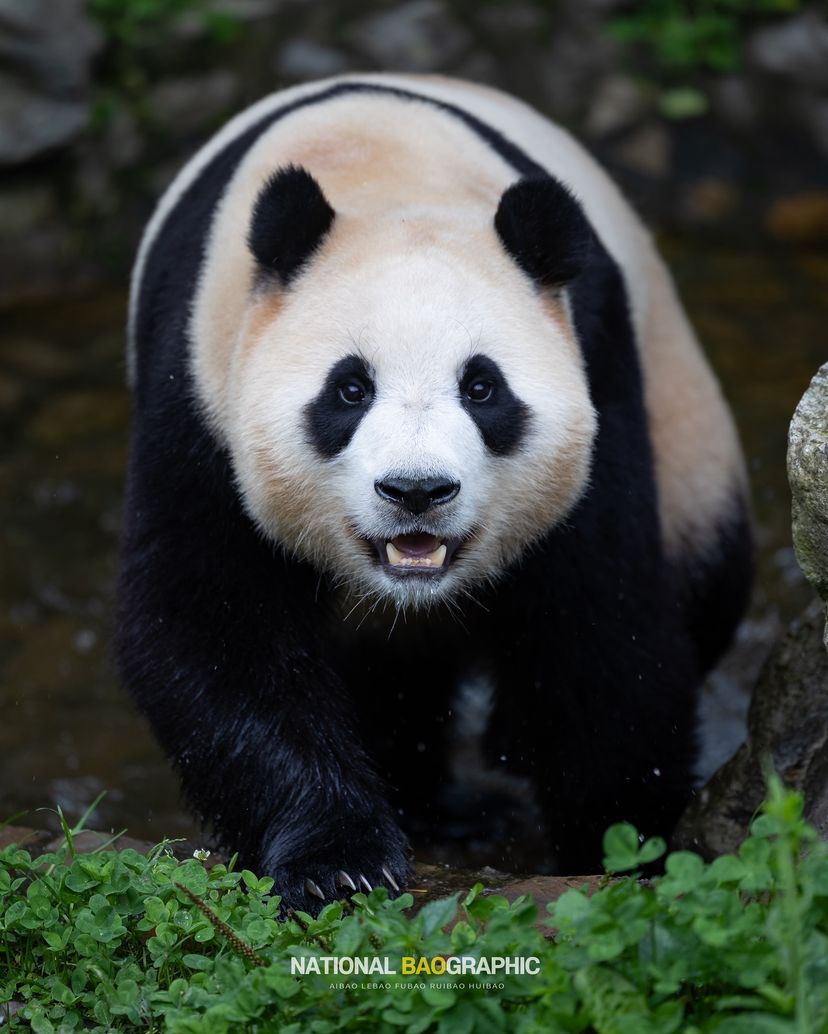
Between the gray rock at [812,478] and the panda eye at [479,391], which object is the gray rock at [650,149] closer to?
the panda eye at [479,391]

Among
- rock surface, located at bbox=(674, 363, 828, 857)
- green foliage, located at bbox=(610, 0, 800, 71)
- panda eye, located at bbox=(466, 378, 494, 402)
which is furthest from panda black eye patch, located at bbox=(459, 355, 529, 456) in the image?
green foliage, located at bbox=(610, 0, 800, 71)

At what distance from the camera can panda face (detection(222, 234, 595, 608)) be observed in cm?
353

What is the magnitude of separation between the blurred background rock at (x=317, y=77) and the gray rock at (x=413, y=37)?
1cm

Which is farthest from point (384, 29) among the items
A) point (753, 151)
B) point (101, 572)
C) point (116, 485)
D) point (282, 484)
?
point (282, 484)

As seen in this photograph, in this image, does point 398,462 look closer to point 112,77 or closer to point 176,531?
point 176,531

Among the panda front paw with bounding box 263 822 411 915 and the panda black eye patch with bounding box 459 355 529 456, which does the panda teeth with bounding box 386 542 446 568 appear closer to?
the panda black eye patch with bounding box 459 355 529 456

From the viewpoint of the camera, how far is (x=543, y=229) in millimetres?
3889

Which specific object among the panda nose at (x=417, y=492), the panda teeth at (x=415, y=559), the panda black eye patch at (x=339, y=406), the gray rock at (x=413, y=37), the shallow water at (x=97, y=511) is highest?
the gray rock at (x=413, y=37)

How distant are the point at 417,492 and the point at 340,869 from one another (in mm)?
1071

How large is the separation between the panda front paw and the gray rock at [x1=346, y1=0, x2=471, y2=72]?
6510 millimetres

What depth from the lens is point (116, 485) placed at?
309 inches

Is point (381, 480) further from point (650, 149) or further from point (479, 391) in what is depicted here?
point (650, 149)

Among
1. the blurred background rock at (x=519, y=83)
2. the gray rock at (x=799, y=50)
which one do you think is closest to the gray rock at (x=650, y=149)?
the blurred background rock at (x=519, y=83)

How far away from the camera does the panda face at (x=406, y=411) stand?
11.6 ft
